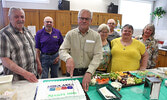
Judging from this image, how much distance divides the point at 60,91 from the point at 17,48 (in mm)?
814

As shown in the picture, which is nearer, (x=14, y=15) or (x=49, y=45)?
(x=14, y=15)

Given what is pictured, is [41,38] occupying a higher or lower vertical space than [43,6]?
lower

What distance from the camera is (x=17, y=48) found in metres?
1.36

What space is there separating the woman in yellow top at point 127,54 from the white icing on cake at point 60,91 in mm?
931

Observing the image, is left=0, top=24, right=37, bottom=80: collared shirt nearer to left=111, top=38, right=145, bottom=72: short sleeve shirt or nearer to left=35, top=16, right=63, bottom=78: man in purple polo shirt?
left=35, top=16, right=63, bottom=78: man in purple polo shirt

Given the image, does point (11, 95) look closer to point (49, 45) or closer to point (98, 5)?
point (49, 45)

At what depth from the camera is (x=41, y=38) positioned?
8.54ft

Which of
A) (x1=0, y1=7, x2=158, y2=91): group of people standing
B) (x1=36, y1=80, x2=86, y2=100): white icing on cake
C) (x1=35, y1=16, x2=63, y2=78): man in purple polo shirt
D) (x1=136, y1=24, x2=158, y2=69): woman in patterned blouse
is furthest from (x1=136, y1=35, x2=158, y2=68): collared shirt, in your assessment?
(x1=35, y1=16, x2=63, y2=78): man in purple polo shirt

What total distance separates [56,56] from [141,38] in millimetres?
1943

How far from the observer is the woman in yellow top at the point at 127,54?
68.4 inches

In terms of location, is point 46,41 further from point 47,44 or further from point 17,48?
point 17,48

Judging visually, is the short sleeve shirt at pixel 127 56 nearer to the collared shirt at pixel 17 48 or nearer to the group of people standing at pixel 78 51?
the group of people standing at pixel 78 51

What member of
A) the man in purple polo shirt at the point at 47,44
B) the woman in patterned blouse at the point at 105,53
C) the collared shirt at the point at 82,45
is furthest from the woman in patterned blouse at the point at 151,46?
the man in purple polo shirt at the point at 47,44

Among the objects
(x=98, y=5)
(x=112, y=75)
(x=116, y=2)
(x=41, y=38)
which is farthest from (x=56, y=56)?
(x=116, y=2)
